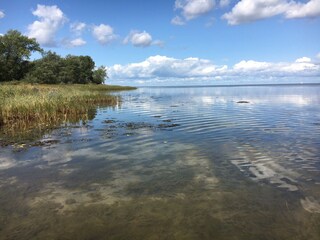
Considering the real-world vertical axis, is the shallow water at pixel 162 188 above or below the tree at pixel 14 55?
below

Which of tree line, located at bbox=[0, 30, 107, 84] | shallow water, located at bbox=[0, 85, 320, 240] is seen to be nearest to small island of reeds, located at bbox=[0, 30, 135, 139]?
tree line, located at bbox=[0, 30, 107, 84]

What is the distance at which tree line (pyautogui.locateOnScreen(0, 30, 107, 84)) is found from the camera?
8707 centimetres

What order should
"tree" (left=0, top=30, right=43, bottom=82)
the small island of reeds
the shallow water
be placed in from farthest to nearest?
"tree" (left=0, top=30, right=43, bottom=82), the small island of reeds, the shallow water

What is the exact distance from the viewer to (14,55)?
91.0 metres

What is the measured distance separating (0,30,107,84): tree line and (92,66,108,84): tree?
19557 mm

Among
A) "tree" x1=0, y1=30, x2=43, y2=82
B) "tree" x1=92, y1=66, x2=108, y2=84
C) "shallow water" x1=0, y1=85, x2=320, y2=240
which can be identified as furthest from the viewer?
"tree" x1=92, y1=66, x2=108, y2=84

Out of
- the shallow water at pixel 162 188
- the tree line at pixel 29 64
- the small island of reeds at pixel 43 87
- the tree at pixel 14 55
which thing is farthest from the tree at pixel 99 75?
the shallow water at pixel 162 188

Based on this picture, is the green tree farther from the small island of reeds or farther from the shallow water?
the shallow water

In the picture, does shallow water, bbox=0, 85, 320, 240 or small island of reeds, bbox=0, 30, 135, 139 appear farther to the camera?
small island of reeds, bbox=0, 30, 135, 139

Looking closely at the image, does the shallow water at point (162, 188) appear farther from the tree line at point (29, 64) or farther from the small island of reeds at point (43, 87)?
the tree line at point (29, 64)

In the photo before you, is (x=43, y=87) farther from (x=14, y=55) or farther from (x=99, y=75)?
(x=99, y=75)

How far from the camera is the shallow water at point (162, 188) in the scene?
622 centimetres

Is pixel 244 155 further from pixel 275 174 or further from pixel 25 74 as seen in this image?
pixel 25 74

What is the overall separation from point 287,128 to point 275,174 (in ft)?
33.8
